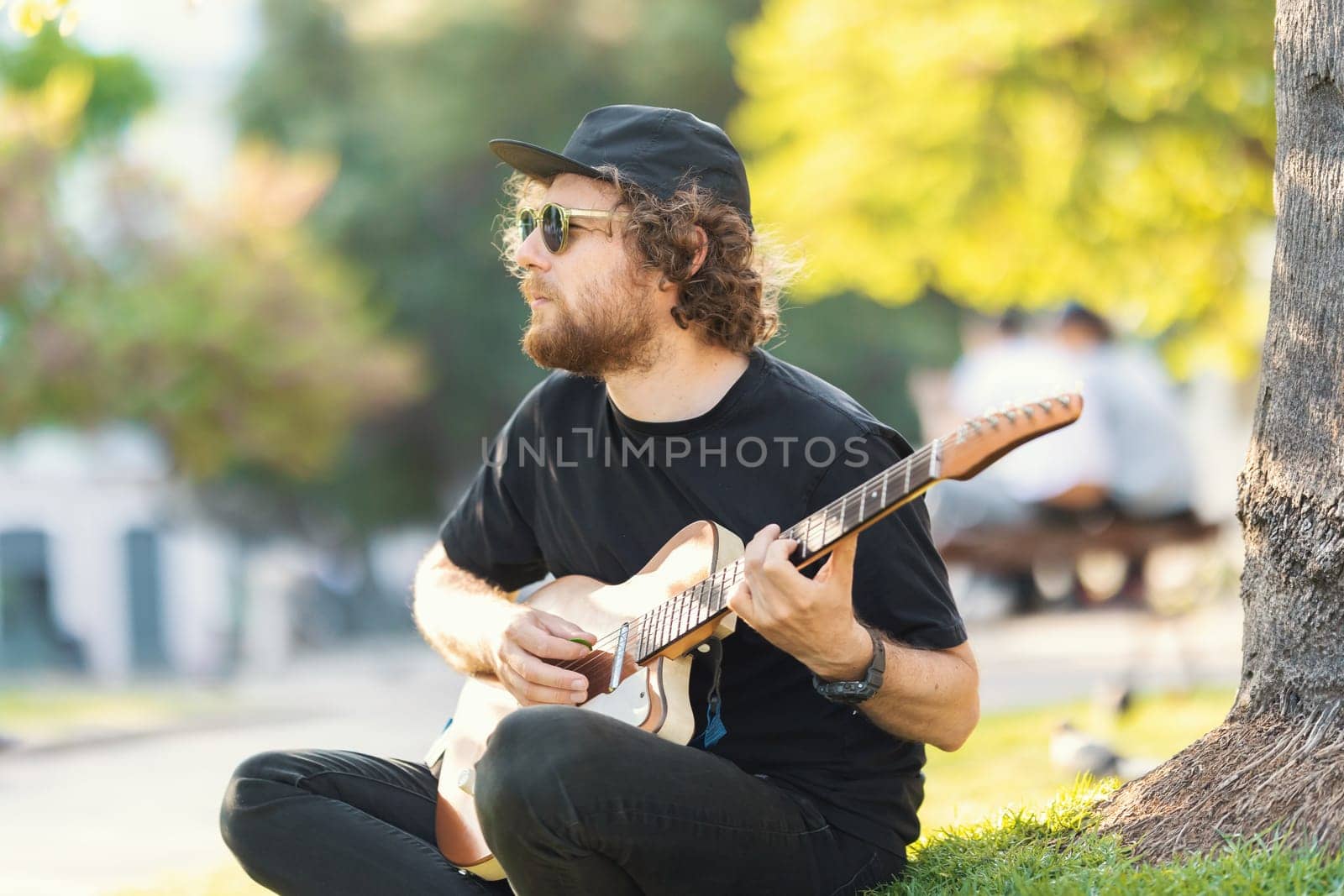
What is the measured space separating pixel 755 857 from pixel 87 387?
37.9ft

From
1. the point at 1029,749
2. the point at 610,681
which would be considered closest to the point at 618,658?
the point at 610,681

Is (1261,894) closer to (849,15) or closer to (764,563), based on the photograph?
(764,563)

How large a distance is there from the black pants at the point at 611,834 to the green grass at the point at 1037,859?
0.60 feet

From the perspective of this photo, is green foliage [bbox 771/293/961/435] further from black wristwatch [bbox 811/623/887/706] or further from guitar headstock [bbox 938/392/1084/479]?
guitar headstock [bbox 938/392/1084/479]

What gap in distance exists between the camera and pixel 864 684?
2.45 metres

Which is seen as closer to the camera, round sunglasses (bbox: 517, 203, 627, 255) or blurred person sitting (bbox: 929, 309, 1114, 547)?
round sunglasses (bbox: 517, 203, 627, 255)

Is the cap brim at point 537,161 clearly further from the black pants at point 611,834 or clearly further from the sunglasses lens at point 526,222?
the black pants at point 611,834

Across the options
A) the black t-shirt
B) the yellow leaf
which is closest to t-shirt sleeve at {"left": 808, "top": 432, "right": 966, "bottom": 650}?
the black t-shirt

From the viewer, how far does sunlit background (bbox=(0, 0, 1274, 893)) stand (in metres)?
7.57

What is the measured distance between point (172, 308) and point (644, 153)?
11.3 metres

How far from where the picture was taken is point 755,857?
8.14 ft

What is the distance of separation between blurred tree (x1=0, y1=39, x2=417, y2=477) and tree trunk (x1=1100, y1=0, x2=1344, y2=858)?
11.1 meters

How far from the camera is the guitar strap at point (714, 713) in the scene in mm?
2713

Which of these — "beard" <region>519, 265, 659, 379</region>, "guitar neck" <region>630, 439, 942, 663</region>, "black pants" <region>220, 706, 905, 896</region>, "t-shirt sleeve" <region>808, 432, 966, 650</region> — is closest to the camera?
"guitar neck" <region>630, 439, 942, 663</region>
